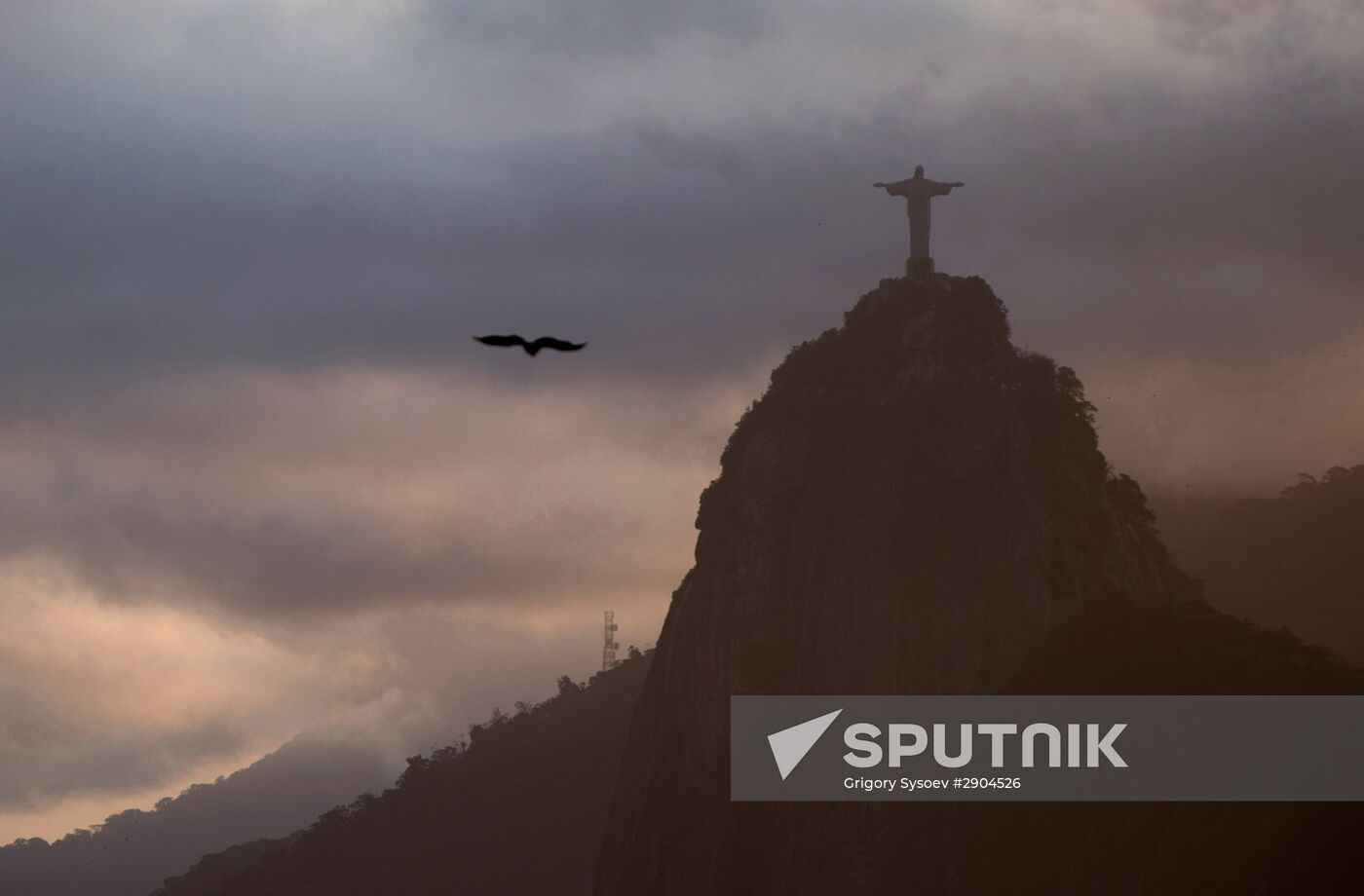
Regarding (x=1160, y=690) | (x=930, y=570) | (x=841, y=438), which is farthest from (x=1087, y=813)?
(x=841, y=438)

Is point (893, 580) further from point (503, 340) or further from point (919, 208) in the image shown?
point (503, 340)

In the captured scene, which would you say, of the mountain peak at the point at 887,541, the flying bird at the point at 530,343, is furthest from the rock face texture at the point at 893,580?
the flying bird at the point at 530,343

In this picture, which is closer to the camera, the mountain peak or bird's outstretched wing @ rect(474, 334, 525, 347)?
bird's outstretched wing @ rect(474, 334, 525, 347)

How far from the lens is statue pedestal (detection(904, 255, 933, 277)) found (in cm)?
15312

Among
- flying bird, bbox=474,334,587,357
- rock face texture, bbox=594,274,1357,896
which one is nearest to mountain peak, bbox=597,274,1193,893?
rock face texture, bbox=594,274,1357,896

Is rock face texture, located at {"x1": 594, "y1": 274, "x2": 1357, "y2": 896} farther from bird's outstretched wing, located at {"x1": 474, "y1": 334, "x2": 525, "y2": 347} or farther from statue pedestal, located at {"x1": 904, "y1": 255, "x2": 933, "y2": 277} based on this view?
bird's outstretched wing, located at {"x1": 474, "y1": 334, "x2": 525, "y2": 347}

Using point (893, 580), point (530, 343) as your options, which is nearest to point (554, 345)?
point (530, 343)

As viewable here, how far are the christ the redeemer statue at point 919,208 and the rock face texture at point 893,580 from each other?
119cm

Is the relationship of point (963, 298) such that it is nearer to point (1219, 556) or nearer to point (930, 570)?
point (930, 570)

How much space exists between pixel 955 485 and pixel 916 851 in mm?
23311

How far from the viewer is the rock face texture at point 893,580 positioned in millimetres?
140250

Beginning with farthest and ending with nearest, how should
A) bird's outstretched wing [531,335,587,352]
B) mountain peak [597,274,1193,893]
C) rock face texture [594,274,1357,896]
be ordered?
mountain peak [597,274,1193,893] < rock face texture [594,274,1357,896] < bird's outstretched wing [531,335,587,352]

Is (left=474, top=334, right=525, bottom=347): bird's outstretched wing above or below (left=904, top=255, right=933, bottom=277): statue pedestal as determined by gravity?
below

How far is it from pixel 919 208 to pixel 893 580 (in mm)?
24431
